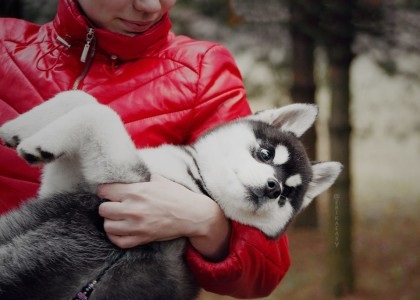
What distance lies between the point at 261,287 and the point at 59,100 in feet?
2.80

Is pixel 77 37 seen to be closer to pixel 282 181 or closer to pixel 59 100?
pixel 59 100

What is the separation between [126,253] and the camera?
1.52m

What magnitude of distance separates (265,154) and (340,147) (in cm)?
237

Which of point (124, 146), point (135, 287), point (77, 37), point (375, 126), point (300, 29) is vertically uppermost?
point (77, 37)

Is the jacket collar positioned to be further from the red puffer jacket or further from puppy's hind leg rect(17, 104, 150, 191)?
puppy's hind leg rect(17, 104, 150, 191)

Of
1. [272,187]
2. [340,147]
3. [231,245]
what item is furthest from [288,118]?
[340,147]

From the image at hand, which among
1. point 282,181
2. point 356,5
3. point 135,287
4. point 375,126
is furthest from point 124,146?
point 375,126

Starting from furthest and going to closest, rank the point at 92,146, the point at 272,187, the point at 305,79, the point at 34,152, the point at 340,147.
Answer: the point at 305,79, the point at 340,147, the point at 272,187, the point at 92,146, the point at 34,152

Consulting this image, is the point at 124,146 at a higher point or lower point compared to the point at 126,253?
higher

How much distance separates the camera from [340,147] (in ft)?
13.1

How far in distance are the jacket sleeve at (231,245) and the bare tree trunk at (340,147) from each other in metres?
2.11

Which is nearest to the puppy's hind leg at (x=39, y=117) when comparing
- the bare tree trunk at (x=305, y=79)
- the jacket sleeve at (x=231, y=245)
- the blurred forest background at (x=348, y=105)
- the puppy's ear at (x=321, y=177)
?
the jacket sleeve at (x=231, y=245)

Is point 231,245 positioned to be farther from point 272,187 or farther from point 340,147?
point 340,147

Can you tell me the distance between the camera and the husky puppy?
1443 millimetres
